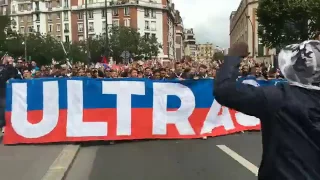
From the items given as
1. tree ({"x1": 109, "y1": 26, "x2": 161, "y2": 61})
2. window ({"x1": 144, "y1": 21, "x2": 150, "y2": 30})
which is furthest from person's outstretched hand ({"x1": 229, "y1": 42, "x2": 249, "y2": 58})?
window ({"x1": 144, "y1": 21, "x2": 150, "y2": 30})

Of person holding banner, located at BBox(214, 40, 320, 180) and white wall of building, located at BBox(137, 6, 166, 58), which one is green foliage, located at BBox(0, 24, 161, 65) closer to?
white wall of building, located at BBox(137, 6, 166, 58)

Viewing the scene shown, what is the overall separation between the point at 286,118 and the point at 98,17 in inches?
4738

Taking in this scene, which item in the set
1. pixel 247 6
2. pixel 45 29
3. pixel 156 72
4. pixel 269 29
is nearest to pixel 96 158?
pixel 156 72

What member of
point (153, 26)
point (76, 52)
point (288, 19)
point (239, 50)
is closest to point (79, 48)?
point (76, 52)

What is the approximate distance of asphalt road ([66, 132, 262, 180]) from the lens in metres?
6.70

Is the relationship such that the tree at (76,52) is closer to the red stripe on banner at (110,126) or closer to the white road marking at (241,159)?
the red stripe on banner at (110,126)

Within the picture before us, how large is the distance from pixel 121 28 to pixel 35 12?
52.2 metres

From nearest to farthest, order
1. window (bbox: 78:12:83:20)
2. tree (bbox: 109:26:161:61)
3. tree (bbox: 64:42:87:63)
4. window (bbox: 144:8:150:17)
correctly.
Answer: tree (bbox: 109:26:161:61) < tree (bbox: 64:42:87:63) < window (bbox: 144:8:150:17) < window (bbox: 78:12:83:20)

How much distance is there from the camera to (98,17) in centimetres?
12012

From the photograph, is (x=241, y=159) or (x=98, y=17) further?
(x=98, y=17)

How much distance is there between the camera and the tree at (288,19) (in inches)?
1686

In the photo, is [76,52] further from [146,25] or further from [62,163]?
[62,163]

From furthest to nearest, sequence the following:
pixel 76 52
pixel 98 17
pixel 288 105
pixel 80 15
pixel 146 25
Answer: pixel 80 15
pixel 98 17
pixel 146 25
pixel 76 52
pixel 288 105

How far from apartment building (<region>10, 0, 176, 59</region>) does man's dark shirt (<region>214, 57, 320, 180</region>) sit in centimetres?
11270
